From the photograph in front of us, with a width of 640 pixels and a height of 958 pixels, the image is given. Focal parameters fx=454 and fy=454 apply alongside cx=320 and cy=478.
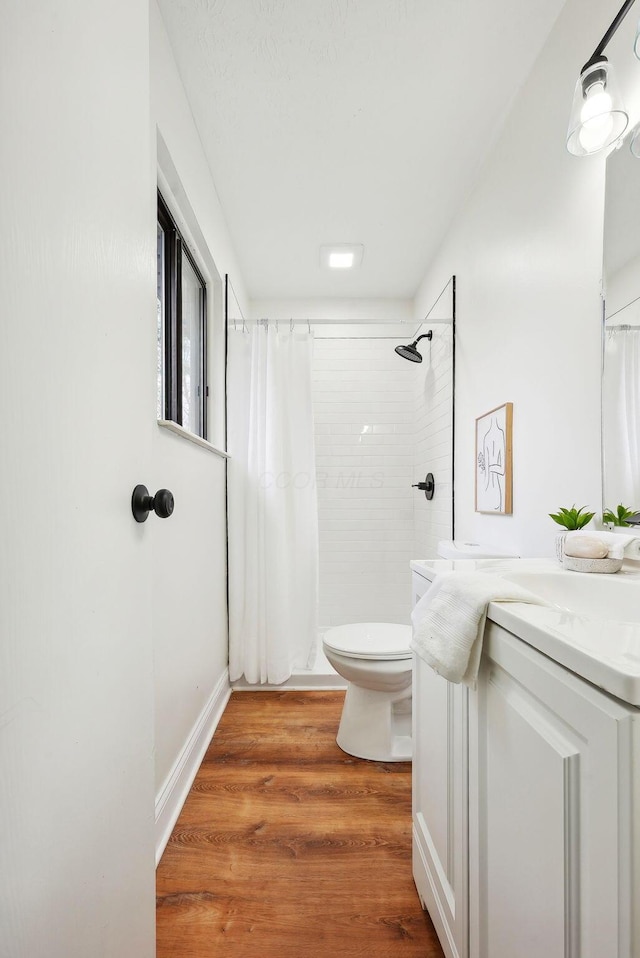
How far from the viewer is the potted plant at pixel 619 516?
105cm

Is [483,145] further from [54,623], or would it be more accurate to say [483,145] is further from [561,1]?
[54,623]

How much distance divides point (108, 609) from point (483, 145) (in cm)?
222

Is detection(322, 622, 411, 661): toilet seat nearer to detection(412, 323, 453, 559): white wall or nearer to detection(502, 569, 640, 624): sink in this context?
detection(412, 323, 453, 559): white wall

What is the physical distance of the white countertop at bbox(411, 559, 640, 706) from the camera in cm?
43

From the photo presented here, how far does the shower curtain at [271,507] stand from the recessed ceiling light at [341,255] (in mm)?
588

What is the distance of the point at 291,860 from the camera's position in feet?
4.21

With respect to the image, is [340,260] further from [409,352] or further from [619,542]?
[619,542]

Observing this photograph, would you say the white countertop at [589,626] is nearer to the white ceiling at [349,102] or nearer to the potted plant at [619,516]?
the potted plant at [619,516]

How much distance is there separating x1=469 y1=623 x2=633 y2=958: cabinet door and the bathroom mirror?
2.01 ft

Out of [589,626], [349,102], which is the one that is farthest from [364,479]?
[589,626]

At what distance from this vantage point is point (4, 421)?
0.41 meters

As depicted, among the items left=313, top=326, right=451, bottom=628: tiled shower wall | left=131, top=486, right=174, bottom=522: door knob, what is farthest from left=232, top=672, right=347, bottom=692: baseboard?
left=131, top=486, right=174, bottom=522: door knob

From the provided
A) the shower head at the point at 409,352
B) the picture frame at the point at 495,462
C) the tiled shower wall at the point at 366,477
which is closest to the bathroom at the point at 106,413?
the picture frame at the point at 495,462

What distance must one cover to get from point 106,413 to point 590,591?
0.96 metres
